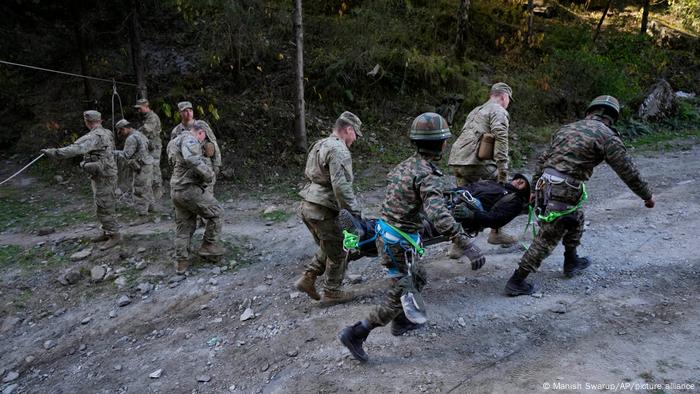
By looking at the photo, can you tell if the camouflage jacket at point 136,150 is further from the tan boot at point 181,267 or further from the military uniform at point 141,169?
the tan boot at point 181,267

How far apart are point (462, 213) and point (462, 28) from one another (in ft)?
39.0

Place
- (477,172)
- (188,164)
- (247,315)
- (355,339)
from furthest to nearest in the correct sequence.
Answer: (188,164), (477,172), (247,315), (355,339)

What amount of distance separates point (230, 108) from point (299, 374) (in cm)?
1009

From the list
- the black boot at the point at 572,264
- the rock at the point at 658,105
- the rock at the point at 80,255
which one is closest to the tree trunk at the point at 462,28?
the rock at the point at 658,105

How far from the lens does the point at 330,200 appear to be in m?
5.09

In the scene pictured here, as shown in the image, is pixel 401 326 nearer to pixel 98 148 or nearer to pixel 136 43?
pixel 98 148

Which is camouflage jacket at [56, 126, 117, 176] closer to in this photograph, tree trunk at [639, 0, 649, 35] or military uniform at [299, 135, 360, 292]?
military uniform at [299, 135, 360, 292]

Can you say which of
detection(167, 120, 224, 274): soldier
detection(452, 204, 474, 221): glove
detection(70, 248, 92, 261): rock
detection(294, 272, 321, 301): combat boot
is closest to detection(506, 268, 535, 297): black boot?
detection(452, 204, 474, 221): glove

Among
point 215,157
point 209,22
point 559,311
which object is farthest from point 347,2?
point 559,311

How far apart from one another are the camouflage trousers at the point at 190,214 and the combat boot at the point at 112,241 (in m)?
1.65

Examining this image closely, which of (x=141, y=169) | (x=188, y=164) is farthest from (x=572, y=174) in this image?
(x=141, y=169)

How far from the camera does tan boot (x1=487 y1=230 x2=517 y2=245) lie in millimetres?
6500

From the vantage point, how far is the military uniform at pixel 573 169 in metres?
4.68

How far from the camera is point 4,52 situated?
13172 millimetres
